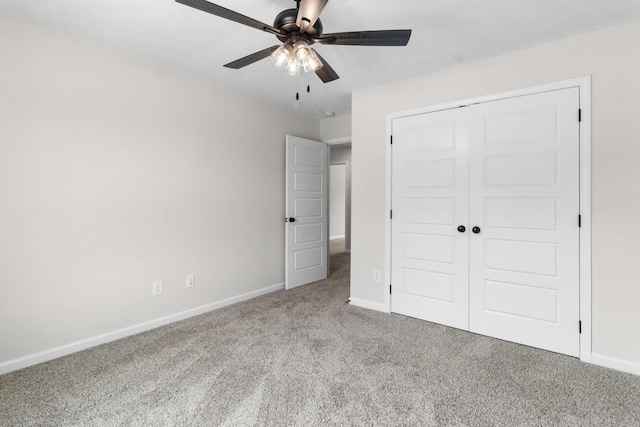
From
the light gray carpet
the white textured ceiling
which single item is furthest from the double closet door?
the white textured ceiling

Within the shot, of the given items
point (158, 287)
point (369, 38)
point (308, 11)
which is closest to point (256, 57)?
point (308, 11)

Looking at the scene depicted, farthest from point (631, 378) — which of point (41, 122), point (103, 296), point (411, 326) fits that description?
point (41, 122)

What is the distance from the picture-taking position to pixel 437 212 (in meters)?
2.93

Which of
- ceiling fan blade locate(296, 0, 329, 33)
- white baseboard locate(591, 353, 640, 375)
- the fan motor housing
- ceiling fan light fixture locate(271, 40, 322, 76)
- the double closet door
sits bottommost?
white baseboard locate(591, 353, 640, 375)

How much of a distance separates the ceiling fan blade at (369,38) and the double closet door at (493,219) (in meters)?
1.46

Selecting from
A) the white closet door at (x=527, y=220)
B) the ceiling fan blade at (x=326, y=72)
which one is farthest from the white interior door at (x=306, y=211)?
the white closet door at (x=527, y=220)

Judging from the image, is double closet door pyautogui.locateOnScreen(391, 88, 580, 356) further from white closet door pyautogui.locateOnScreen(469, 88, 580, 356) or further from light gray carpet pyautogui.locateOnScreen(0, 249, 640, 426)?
light gray carpet pyautogui.locateOnScreen(0, 249, 640, 426)

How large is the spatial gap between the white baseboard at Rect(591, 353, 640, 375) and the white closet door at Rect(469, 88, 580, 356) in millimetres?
128

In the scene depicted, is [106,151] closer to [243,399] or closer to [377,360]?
[243,399]

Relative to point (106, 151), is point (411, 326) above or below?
below

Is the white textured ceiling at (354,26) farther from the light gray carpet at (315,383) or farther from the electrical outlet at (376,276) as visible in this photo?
the light gray carpet at (315,383)

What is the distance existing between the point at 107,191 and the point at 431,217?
288cm

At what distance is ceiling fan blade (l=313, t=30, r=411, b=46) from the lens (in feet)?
5.15

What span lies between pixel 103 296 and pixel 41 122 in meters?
1.40
